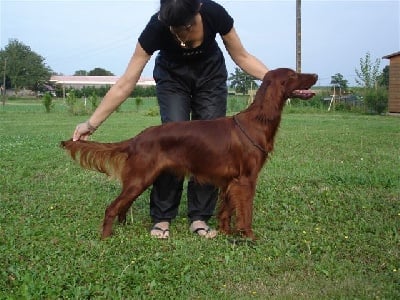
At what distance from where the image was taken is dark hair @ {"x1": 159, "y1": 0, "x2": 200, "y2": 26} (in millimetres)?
3799

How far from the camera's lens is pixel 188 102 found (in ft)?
15.6

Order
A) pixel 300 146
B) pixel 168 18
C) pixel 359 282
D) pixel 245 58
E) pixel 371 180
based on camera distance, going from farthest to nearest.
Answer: pixel 300 146, pixel 371 180, pixel 245 58, pixel 168 18, pixel 359 282

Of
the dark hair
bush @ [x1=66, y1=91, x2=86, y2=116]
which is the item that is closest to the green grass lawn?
the dark hair

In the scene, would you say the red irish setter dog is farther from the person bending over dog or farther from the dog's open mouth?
the person bending over dog

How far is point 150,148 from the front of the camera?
14.2ft

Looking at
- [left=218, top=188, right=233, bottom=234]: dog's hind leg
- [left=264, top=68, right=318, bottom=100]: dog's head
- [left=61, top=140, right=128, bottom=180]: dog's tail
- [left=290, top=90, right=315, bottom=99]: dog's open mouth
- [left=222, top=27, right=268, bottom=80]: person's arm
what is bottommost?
[left=218, top=188, right=233, bottom=234]: dog's hind leg

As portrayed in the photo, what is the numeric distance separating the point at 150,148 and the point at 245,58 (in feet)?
3.87

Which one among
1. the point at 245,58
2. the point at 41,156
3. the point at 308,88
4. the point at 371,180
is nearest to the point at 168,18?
the point at 245,58

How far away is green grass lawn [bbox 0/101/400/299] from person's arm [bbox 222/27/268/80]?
137 centimetres

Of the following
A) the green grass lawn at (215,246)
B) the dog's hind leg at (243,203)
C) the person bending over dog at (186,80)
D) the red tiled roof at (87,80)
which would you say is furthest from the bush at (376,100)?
the red tiled roof at (87,80)

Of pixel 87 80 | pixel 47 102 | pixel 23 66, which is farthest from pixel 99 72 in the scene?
pixel 47 102

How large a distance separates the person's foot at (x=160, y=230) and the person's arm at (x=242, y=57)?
1529 millimetres

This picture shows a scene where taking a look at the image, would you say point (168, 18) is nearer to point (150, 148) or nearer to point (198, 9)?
point (198, 9)

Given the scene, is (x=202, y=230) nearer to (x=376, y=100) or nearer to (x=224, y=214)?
(x=224, y=214)
